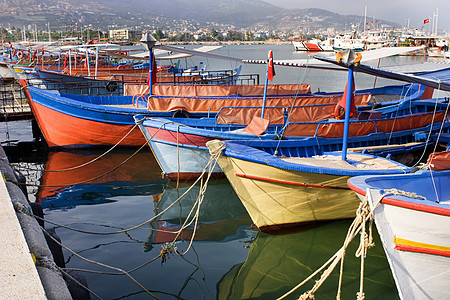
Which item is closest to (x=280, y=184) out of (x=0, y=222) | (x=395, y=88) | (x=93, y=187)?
(x=0, y=222)

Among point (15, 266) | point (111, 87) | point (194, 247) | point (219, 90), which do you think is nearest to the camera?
point (15, 266)

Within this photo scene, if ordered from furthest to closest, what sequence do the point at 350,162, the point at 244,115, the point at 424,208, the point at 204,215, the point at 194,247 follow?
the point at 244,115
the point at 204,215
the point at 350,162
the point at 194,247
the point at 424,208

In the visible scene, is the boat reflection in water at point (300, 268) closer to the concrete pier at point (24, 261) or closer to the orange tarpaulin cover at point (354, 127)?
the orange tarpaulin cover at point (354, 127)

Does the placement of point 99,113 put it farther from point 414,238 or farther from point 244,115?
point 414,238

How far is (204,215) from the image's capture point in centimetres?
1071

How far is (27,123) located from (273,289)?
1972 centimetres

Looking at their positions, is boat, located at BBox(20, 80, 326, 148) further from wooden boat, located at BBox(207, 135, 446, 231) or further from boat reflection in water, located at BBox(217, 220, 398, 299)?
boat reflection in water, located at BBox(217, 220, 398, 299)

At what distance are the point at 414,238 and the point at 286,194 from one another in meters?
3.33

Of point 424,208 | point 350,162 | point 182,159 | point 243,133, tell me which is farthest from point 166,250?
point 424,208

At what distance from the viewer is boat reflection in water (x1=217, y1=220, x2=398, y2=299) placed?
7223mm

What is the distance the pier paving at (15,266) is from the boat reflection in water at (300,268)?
3.34 m

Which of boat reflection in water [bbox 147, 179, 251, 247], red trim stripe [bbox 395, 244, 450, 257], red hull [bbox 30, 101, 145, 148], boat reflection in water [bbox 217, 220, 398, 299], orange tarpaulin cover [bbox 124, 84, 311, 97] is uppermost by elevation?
orange tarpaulin cover [bbox 124, 84, 311, 97]

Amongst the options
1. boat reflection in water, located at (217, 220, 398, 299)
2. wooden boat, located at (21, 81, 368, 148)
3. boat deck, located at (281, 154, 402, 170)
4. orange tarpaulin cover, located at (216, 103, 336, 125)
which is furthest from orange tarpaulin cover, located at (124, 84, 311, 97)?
boat reflection in water, located at (217, 220, 398, 299)

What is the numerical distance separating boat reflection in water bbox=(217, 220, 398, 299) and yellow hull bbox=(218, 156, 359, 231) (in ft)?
1.00
